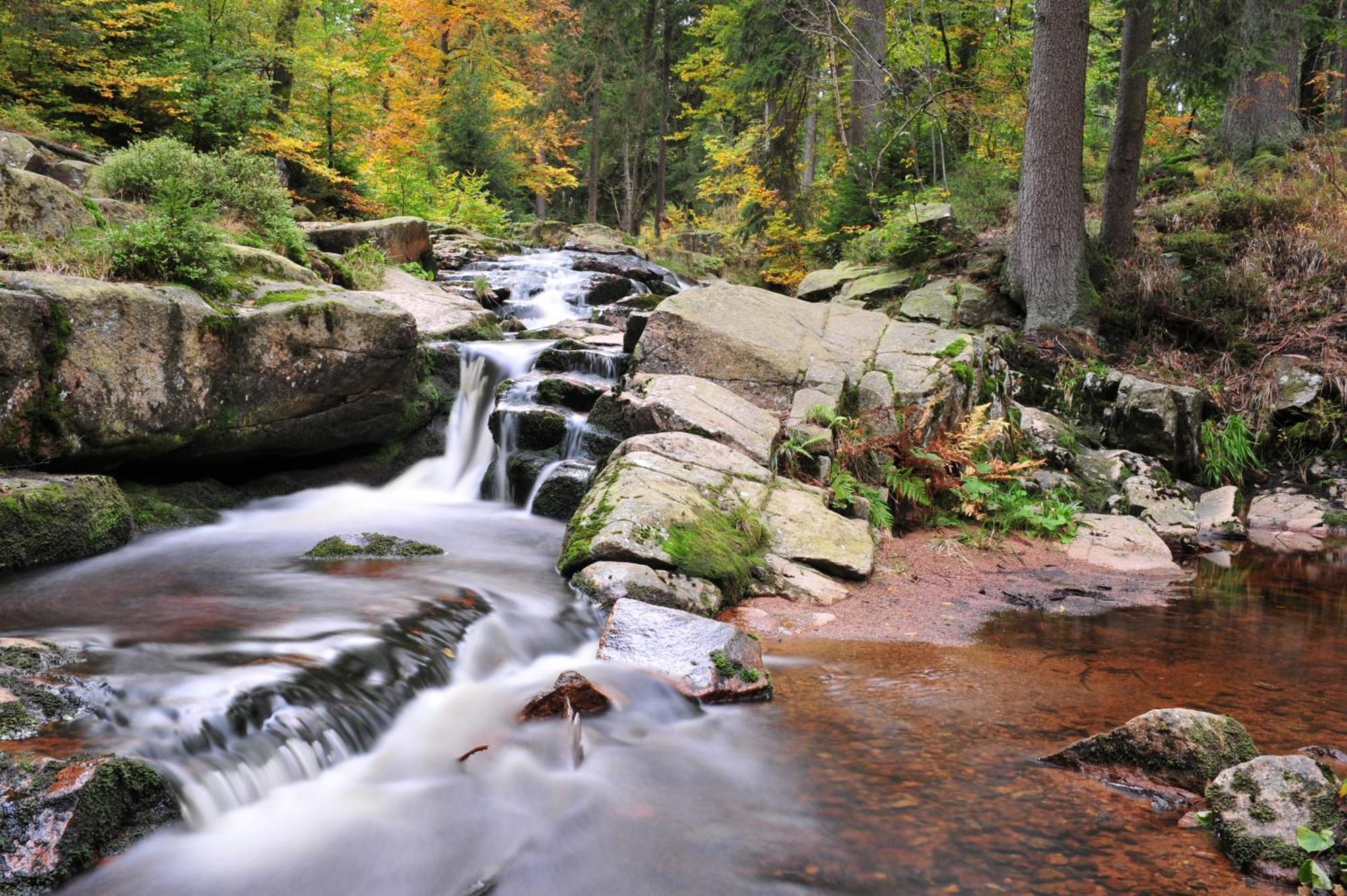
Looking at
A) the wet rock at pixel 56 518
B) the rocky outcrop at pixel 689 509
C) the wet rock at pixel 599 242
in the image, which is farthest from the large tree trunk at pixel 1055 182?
the wet rock at pixel 599 242

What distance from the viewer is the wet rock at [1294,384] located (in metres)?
10.6

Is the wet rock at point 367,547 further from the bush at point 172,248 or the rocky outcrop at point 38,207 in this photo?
the rocky outcrop at point 38,207

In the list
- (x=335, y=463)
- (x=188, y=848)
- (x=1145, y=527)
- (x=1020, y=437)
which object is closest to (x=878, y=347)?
(x=1020, y=437)

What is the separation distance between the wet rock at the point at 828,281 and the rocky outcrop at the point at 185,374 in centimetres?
795

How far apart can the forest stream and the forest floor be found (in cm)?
28

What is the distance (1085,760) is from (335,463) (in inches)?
321

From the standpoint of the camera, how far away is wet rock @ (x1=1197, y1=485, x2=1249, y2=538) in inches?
374

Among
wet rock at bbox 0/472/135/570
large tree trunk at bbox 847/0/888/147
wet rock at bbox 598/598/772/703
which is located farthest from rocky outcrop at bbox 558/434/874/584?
large tree trunk at bbox 847/0/888/147

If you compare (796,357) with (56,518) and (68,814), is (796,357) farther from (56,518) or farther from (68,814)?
(68,814)

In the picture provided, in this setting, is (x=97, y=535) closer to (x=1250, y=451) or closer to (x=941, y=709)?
(x=941, y=709)

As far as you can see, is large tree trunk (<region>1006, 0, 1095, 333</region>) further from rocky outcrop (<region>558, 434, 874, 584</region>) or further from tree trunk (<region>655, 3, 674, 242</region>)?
tree trunk (<region>655, 3, 674, 242</region>)

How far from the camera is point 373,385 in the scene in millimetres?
8945

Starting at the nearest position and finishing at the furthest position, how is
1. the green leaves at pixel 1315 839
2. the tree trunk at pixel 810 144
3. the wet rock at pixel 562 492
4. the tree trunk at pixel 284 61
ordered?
1. the green leaves at pixel 1315 839
2. the wet rock at pixel 562 492
3. the tree trunk at pixel 284 61
4. the tree trunk at pixel 810 144

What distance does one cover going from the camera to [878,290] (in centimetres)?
1356
